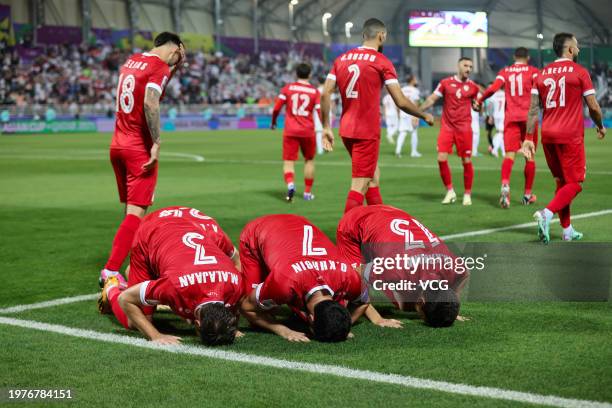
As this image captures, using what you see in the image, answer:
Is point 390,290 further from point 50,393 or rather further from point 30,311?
point 30,311

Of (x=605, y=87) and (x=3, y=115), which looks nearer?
(x=3, y=115)

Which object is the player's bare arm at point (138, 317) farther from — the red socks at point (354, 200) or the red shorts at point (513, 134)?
the red shorts at point (513, 134)

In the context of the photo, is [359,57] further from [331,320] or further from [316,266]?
[331,320]

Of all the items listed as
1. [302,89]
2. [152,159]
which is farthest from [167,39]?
[302,89]

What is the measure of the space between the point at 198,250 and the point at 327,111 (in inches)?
178

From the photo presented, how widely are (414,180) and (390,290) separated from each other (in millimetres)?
12318

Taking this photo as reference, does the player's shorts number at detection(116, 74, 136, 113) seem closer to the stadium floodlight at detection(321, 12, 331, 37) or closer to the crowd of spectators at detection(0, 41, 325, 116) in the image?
the crowd of spectators at detection(0, 41, 325, 116)

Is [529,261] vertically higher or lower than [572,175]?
lower

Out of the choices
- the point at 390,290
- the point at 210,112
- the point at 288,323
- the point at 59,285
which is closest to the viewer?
the point at 390,290

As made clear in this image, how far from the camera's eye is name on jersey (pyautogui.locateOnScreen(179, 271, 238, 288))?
5.38m

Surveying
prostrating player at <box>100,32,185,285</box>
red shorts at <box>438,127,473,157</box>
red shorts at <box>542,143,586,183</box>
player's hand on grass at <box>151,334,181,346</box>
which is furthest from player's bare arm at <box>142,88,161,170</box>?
red shorts at <box>438,127,473,157</box>

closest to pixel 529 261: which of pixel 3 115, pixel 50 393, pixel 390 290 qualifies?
pixel 390 290

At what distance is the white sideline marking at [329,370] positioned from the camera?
14.4ft

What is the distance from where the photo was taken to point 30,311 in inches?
265
